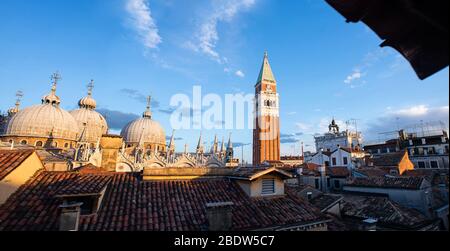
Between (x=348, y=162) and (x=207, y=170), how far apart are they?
3321 centimetres

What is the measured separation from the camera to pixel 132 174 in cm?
1119

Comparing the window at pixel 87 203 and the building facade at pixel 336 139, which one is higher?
the building facade at pixel 336 139

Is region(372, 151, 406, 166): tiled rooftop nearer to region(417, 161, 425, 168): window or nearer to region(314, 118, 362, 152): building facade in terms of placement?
region(417, 161, 425, 168): window

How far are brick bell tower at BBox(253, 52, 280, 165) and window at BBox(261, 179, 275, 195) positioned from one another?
56.4 m

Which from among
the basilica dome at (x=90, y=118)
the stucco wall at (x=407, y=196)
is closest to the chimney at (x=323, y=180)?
the stucco wall at (x=407, y=196)

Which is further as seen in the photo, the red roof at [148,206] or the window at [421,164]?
the window at [421,164]

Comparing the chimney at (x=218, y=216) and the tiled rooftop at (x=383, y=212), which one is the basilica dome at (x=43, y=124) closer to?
the chimney at (x=218, y=216)

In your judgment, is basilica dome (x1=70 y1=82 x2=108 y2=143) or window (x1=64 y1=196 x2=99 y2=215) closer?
window (x1=64 y1=196 x2=99 y2=215)

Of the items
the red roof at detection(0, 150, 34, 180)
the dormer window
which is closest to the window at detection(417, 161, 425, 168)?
the dormer window

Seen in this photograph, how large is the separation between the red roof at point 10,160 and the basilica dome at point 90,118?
4992cm

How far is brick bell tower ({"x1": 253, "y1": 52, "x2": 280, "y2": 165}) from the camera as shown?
69500 millimetres

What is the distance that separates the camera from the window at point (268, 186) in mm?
10734
